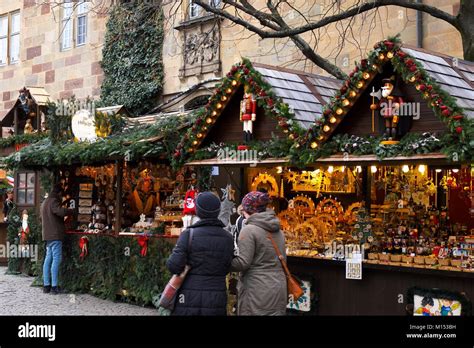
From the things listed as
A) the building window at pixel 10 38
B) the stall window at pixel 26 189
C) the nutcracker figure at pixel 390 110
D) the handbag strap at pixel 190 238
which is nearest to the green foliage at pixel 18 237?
the stall window at pixel 26 189

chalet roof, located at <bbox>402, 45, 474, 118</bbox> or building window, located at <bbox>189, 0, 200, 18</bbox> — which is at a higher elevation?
building window, located at <bbox>189, 0, 200, 18</bbox>

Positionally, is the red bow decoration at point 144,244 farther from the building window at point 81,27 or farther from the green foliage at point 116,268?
the building window at point 81,27

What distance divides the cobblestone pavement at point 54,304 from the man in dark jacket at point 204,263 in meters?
4.88

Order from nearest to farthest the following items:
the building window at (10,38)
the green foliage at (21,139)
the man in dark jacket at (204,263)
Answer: the man in dark jacket at (204,263) → the green foliage at (21,139) → the building window at (10,38)

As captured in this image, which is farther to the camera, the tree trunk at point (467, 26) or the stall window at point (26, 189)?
the stall window at point (26, 189)

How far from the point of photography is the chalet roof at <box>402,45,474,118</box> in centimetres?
753

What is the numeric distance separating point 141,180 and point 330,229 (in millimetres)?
4199

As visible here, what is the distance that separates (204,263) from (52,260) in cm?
717

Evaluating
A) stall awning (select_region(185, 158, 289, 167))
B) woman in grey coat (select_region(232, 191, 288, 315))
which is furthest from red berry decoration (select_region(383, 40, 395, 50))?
woman in grey coat (select_region(232, 191, 288, 315))

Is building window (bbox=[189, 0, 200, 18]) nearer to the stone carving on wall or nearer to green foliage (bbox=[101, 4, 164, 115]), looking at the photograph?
the stone carving on wall

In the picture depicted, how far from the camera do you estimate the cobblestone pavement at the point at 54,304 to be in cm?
1077

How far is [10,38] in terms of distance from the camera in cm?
2334

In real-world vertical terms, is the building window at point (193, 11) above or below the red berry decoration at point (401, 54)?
above

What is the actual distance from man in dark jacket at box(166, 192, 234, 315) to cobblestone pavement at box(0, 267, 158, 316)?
4.88 m
